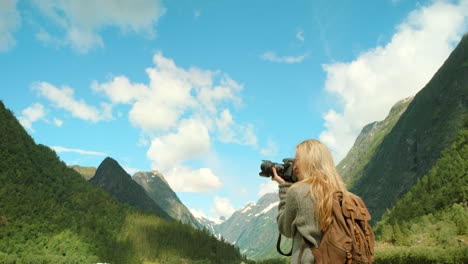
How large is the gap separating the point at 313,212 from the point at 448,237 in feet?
128

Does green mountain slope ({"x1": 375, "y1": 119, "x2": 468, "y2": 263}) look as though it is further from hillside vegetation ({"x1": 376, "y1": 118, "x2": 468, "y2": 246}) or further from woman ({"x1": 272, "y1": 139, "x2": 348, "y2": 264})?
woman ({"x1": 272, "y1": 139, "x2": 348, "y2": 264})

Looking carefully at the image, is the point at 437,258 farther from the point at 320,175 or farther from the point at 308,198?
the point at 308,198

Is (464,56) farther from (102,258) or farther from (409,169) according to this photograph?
(102,258)

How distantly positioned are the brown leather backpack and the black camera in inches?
36.7

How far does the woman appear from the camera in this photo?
479 cm

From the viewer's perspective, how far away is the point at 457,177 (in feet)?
347

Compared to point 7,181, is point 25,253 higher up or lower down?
lower down

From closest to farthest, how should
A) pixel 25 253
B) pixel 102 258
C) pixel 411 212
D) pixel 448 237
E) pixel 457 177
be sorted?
pixel 448 237 → pixel 457 177 → pixel 411 212 → pixel 25 253 → pixel 102 258

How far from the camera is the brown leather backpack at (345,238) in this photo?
4562mm

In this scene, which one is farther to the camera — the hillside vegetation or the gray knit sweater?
the hillside vegetation

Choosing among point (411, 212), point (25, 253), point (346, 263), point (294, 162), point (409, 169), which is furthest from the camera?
point (409, 169)

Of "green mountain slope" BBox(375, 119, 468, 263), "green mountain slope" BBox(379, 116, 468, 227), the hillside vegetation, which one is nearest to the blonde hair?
"green mountain slope" BBox(375, 119, 468, 263)

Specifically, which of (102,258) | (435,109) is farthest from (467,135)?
(102,258)

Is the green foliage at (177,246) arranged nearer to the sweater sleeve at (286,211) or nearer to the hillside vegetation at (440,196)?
the hillside vegetation at (440,196)
